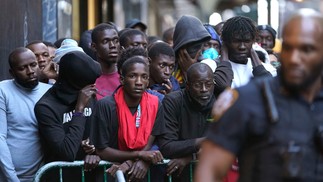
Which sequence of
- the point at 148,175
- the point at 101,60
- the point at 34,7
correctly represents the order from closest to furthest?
the point at 148,175, the point at 101,60, the point at 34,7

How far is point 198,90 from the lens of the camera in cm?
808

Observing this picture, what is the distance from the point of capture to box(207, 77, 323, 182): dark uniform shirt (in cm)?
459

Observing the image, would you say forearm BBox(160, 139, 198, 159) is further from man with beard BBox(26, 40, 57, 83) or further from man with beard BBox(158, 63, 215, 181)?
man with beard BBox(26, 40, 57, 83)

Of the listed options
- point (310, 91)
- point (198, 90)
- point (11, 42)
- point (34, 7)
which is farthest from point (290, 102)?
point (34, 7)

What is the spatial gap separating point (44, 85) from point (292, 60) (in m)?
4.37

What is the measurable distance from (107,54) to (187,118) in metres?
1.81

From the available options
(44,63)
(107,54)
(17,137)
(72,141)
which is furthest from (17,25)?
(72,141)

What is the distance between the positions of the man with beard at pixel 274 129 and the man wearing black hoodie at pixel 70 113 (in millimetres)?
3278

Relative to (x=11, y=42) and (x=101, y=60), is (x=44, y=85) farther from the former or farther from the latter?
(x=11, y=42)

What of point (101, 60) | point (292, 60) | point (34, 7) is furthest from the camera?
point (34, 7)

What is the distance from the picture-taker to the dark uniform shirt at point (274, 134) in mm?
4590

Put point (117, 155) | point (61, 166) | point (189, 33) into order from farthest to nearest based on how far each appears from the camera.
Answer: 1. point (189, 33)
2. point (117, 155)
3. point (61, 166)

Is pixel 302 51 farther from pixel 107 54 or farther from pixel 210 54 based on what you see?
pixel 210 54

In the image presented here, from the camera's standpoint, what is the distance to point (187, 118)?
8.12 m
